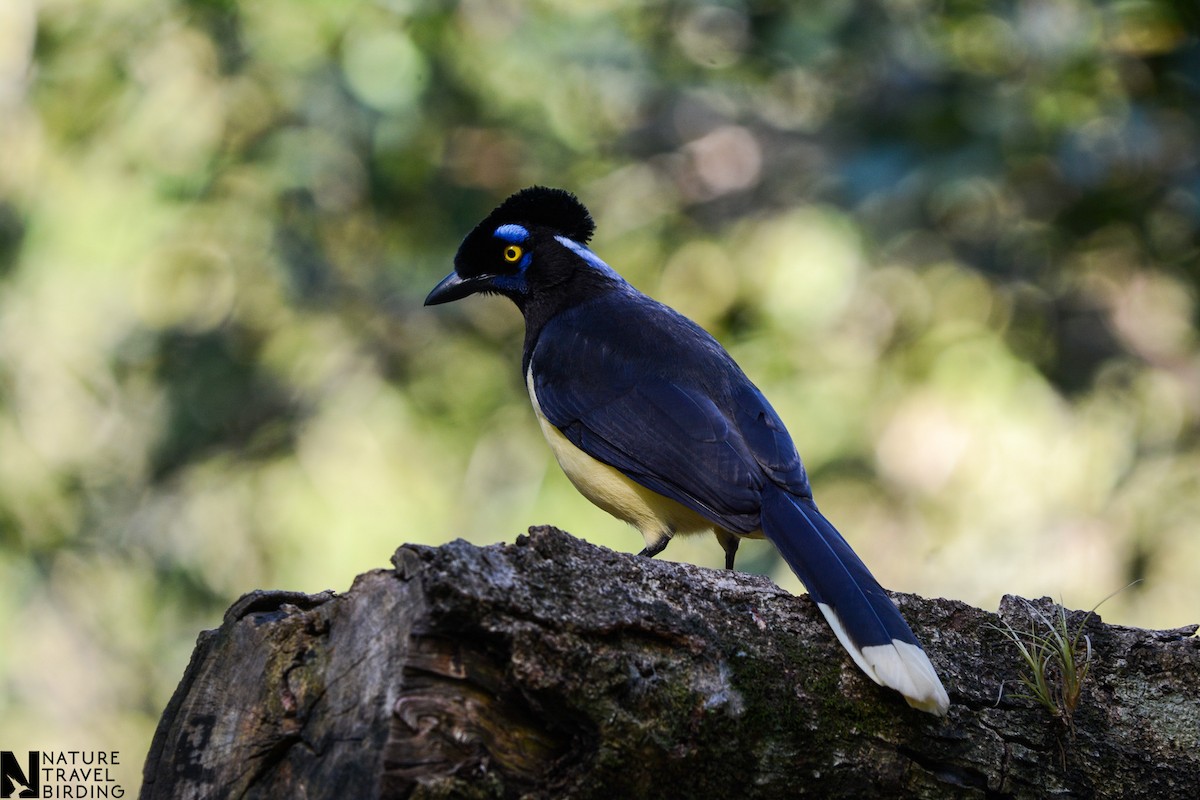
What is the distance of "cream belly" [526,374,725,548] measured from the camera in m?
4.89

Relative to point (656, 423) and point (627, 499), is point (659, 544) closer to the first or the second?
point (627, 499)

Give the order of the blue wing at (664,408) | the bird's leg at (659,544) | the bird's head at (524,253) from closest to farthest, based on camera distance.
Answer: the blue wing at (664,408), the bird's leg at (659,544), the bird's head at (524,253)

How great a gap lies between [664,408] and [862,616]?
1758 millimetres

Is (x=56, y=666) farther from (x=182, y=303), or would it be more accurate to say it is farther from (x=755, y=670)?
(x=755, y=670)

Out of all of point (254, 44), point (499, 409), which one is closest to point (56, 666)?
point (499, 409)

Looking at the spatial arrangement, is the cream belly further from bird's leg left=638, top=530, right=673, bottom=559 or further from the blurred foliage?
the blurred foliage

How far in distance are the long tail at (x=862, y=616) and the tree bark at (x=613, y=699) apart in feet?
0.21

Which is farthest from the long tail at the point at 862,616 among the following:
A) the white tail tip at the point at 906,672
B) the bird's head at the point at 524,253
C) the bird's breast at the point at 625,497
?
the bird's head at the point at 524,253

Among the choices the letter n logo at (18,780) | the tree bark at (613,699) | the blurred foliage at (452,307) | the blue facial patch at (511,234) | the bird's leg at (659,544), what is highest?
the blurred foliage at (452,307)

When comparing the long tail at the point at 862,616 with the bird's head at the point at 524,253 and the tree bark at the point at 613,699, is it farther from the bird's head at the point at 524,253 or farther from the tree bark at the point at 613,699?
the bird's head at the point at 524,253

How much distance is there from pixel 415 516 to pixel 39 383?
285cm

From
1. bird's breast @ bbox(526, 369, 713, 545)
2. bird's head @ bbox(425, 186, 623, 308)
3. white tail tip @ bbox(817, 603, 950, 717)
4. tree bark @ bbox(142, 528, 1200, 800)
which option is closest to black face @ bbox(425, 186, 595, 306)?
bird's head @ bbox(425, 186, 623, 308)

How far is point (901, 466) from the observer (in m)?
9.69

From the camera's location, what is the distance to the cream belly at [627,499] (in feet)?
16.0
